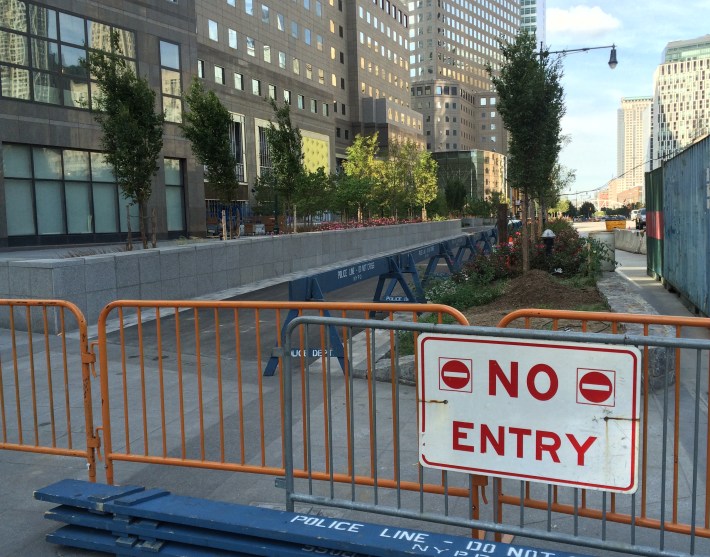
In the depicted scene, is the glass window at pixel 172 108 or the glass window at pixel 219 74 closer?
the glass window at pixel 172 108

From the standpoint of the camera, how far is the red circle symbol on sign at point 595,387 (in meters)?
3.12

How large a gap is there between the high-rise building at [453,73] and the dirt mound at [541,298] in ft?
444

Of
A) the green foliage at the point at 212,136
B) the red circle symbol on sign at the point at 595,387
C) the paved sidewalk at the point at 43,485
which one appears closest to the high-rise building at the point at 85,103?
the green foliage at the point at 212,136

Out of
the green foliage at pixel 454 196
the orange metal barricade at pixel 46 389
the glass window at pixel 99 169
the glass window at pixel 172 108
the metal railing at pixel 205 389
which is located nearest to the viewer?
the metal railing at pixel 205 389

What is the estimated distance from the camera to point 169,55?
1220 inches

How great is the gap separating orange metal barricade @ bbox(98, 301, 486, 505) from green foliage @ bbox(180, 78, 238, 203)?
39.7 feet

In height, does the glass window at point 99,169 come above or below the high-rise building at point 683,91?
below

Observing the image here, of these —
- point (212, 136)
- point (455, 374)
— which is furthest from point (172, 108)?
point (455, 374)

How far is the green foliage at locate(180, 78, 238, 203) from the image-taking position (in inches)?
851

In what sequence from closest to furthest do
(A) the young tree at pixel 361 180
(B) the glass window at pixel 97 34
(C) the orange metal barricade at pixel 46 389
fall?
(C) the orange metal barricade at pixel 46 389, (B) the glass window at pixel 97 34, (A) the young tree at pixel 361 180

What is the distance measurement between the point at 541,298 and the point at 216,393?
5.74 metres

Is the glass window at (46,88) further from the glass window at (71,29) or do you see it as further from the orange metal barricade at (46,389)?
the orange metal barricade at (46,389)

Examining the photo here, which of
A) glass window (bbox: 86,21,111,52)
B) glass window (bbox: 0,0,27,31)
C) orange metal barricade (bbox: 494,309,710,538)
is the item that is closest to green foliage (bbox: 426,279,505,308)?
orange metal barricade (bbox: 494,309,710,538)

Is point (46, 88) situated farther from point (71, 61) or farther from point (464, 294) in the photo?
point (464, 294)
